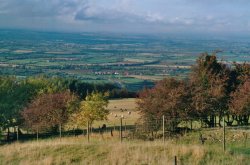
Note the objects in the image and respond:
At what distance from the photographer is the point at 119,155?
63.6 ft

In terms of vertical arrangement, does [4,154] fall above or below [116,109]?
above

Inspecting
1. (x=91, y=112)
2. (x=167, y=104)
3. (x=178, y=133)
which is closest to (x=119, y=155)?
(x=178, y=133)

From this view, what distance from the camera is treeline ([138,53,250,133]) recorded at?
3659 centimetres

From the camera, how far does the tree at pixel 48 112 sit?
45031mm

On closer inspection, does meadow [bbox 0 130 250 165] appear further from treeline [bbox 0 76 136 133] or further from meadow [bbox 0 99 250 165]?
treeline [bbox 0 76 136 133]

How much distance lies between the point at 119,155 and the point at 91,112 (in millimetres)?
30348

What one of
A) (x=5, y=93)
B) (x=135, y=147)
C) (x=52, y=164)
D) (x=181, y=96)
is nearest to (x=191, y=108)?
(x=181, y=96)

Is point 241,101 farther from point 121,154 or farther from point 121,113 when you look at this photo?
point 121,113

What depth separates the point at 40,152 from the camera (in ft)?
68.5

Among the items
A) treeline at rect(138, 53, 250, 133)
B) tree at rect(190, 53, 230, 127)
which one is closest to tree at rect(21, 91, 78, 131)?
treeline at rect(138, 53, 250, 133)

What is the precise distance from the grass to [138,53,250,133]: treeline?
1323 centimetres

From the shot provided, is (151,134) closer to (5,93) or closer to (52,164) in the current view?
(52,164)

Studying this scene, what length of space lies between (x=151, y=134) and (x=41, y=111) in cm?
1577

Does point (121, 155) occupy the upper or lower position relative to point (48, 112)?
upper
